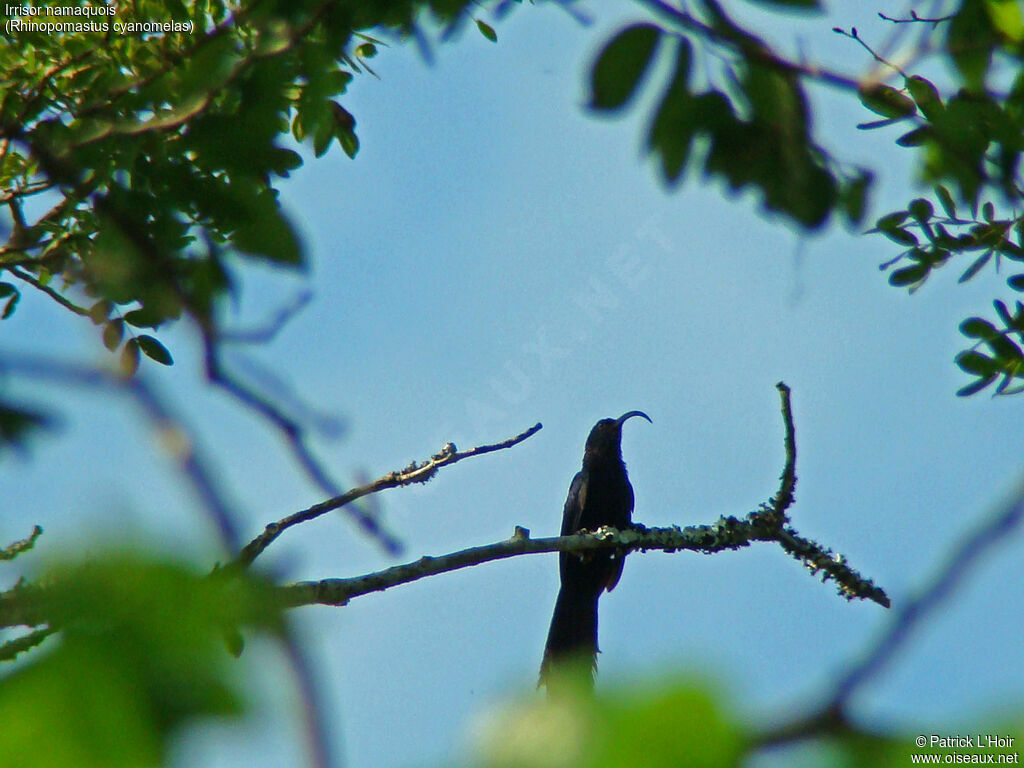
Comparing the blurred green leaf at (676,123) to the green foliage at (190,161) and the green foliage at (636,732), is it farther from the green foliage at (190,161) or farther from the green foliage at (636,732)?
the green foliage at (636,732)

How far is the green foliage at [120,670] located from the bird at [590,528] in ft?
19.0

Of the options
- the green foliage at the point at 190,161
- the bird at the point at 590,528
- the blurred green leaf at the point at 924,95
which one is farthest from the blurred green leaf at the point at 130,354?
the bird at the point at 590,528

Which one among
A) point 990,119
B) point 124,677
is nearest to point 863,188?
point 990,119

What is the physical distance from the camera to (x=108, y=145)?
8.55 feet

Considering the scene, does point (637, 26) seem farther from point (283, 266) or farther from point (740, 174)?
point (283, 266)

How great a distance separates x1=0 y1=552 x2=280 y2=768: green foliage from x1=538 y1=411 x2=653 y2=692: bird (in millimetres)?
5779

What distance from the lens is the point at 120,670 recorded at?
63cm

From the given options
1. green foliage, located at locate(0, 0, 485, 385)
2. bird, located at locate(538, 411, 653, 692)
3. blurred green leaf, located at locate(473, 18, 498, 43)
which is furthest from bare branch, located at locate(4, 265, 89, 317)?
bird, located at locate(538, 411, 653, 692)

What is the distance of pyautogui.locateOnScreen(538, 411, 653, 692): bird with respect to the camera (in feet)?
22.3

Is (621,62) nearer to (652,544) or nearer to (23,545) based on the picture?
(23,545)

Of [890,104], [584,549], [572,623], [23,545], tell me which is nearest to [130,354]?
[23,545]

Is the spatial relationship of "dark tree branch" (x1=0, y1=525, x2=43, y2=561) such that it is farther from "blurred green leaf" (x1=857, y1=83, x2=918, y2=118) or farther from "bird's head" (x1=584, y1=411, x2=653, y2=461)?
"bird's head" (x1=584, y1=411, x2=653, y2=461)

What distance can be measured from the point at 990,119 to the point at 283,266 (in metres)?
1.90

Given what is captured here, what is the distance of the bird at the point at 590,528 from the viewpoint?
6805mm
